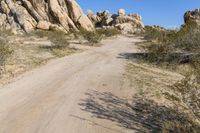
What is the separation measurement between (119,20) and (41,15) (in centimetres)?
2486

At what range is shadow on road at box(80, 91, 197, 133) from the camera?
8.75 meters

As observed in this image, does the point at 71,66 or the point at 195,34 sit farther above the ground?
the point at 195,34

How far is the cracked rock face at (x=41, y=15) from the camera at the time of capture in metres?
56.8

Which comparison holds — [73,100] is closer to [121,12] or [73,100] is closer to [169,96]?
[169,96]

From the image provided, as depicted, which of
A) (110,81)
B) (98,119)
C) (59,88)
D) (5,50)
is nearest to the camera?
(98,119)

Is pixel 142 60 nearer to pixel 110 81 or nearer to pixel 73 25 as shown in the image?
pixel 110 81

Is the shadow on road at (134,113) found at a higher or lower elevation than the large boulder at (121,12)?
lower

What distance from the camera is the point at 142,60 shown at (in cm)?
2247

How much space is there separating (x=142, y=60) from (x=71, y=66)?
5.68 m

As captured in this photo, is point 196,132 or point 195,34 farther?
point 195,34

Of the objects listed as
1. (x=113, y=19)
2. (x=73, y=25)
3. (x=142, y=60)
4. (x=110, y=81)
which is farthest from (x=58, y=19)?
(x=110, y=81)

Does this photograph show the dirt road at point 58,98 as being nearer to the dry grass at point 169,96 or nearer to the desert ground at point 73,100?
the desert ground at point 73,100

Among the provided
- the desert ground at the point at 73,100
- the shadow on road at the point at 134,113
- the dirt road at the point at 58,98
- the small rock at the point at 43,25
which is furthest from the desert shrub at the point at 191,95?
the small rock at the point at 43,25

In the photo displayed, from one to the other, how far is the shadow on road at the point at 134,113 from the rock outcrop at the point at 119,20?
2499 inches
